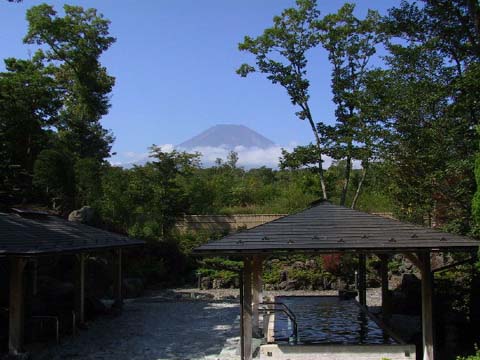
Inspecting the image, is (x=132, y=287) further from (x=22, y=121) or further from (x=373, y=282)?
(x=22, y=121)

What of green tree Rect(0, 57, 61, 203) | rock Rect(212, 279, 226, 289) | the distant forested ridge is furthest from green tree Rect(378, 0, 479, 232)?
green tree Rect(0, 57, 61, 203)

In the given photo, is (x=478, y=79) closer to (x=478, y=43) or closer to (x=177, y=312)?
(x=478, y=43)

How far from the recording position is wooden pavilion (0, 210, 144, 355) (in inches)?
404

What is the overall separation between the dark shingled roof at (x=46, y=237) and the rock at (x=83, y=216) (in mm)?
6694

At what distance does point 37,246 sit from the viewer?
416 inches

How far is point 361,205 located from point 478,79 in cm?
1658

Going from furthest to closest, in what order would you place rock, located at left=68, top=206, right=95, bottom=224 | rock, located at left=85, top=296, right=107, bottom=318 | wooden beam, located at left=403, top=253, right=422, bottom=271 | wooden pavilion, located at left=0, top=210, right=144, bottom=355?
1. rock, located at left=68, top=206, right=95, bottom=224
2. rock, located at left=85, top=296, right=107, bottom=318
3. wooden pavilion, located at left=0, top=210, right=144, bottom=355
4. wooden beam, located at left=403, top=253, right=422, bottom=271

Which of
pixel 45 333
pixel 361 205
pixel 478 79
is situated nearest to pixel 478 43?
pixel 478 79

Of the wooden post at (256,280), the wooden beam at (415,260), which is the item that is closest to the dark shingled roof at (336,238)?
the wooden beam at (415,260)

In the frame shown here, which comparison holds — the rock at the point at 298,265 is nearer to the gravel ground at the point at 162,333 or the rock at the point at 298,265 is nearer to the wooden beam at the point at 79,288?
the gravel ground at the point at 162,333

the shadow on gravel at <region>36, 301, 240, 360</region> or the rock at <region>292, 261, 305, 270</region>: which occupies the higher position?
the rock at <region>292, 261, 305, 270</region>

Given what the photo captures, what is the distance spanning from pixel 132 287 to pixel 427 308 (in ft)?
46.5

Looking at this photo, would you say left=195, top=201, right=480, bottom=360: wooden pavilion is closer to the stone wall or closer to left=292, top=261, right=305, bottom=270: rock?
the stone wall

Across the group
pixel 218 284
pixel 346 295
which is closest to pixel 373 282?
pixel 346 295
